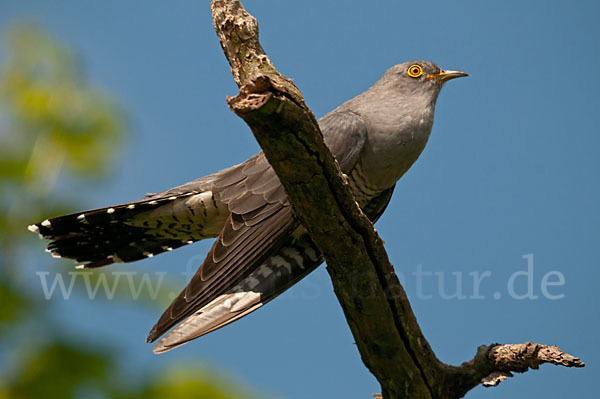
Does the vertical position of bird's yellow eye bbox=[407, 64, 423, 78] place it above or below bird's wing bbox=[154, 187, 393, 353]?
above

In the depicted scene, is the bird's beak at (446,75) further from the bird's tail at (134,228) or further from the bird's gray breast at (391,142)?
the bird's tail at (134,228)

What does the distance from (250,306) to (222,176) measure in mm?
1055

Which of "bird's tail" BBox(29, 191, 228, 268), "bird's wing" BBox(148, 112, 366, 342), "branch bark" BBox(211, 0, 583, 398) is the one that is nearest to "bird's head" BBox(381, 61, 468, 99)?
"bird's wing" BBox(148, 112, 366, 342)

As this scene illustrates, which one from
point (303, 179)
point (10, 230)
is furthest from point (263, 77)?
point (10, 230)

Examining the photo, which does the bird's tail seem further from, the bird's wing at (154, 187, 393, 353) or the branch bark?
the branch bark

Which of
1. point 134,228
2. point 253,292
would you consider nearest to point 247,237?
point 253,292

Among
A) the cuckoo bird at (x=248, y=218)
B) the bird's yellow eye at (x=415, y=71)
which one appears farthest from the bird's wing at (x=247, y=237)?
the bird's yellow eye at (x=415, y=71)

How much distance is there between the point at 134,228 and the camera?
4.31m

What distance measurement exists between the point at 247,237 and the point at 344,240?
89 cm

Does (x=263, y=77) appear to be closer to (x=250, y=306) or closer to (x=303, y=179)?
(x=303, y=179)

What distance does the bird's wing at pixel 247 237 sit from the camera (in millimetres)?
3488

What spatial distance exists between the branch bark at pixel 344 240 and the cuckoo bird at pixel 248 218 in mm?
737

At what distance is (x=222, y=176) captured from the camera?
4320 mm

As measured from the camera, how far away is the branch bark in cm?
243
